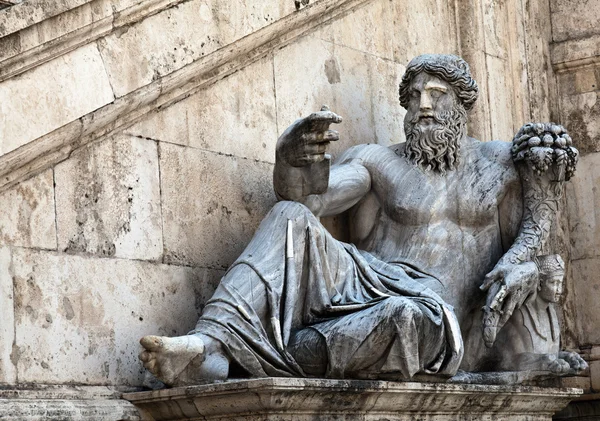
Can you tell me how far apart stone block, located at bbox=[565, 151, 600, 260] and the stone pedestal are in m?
2.88

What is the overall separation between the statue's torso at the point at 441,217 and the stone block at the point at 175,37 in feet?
3.10

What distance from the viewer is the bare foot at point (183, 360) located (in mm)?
6770

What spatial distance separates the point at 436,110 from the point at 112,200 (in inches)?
72.6

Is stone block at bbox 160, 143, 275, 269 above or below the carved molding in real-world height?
below

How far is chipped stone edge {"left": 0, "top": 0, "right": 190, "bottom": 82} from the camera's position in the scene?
6.88m

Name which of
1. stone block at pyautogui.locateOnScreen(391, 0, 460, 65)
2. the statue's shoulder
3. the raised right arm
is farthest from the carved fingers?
stone block at pyautogui.locateOnScreen(391, 0, 460, 65)

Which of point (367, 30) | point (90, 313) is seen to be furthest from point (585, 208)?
point (90, 313)

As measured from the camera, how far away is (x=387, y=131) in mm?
Answer: 9336

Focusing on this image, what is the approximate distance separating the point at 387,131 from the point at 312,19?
3.07 ft

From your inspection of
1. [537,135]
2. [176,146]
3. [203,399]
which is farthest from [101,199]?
[537,135]

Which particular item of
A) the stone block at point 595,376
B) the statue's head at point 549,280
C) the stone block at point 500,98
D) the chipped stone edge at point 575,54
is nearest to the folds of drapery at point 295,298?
the statue's head at point 549,280

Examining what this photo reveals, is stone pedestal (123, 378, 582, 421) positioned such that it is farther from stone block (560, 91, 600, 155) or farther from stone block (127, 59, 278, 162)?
stone block (560, 91, 600, 155)

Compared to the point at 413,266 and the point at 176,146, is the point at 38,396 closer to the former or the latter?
the point at 176,146

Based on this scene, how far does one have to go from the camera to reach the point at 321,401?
6.86 metres
